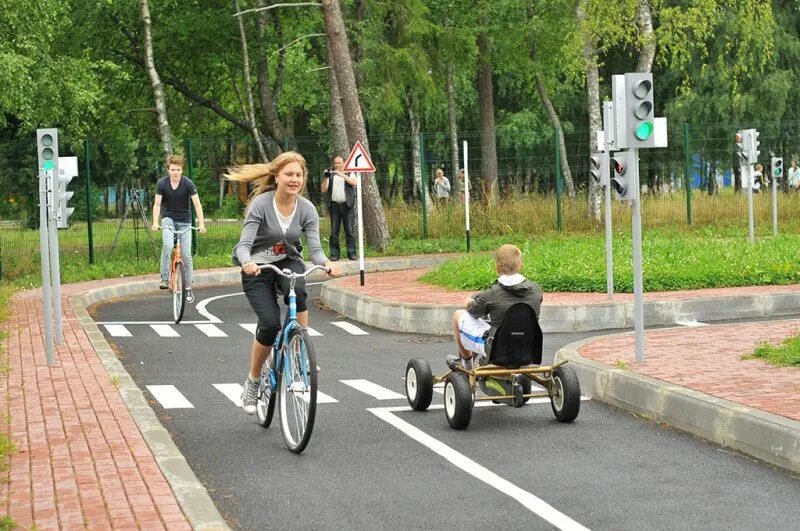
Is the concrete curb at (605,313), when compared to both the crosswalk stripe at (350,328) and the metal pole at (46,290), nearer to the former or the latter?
the crosswalk stripe at (350,328)

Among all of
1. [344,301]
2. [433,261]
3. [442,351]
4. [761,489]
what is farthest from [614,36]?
[761,489]

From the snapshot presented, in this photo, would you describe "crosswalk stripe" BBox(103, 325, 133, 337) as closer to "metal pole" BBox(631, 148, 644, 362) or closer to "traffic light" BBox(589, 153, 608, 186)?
"traffic light" BBox(589, 153, 608, 186)

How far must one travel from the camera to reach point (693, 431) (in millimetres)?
8992

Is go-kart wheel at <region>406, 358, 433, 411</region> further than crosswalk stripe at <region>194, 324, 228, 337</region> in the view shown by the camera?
No

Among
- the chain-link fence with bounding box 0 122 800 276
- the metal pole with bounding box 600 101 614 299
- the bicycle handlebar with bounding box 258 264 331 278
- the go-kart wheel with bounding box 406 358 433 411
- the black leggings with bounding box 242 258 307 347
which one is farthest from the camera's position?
the chain-link fence with bounding box 0 122 800 276

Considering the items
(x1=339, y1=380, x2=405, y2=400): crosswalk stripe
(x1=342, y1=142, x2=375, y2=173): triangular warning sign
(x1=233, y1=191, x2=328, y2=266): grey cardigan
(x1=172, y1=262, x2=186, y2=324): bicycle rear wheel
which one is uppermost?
(x1=342, y1=142, x2=375, y2=173): triangular warning sign

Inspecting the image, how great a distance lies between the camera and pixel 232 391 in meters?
11.3

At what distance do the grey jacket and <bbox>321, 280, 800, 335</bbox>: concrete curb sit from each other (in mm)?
6000

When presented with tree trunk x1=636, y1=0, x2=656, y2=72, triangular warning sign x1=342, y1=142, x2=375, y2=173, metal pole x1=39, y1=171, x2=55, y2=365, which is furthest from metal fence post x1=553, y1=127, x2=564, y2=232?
metal pole x1=39, y1=171, x2=55, y2=365

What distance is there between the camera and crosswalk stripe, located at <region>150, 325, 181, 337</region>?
52.2 feet

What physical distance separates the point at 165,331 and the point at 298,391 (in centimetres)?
814

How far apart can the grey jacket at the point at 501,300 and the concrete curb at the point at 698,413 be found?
1.10 meters

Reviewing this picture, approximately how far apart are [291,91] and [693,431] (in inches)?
1809

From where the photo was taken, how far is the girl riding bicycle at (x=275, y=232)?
8.78 metres
